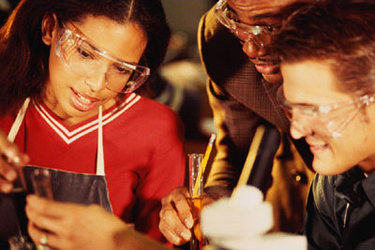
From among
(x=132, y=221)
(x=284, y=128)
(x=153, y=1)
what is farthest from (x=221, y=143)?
(x=153, y=1)

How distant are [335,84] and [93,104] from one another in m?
0.98

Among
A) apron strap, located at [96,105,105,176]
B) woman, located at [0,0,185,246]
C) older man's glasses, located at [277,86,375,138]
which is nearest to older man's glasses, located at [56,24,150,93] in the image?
woman, located at [0,0,185,246]

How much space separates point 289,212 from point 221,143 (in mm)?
576

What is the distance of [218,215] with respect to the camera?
1092 millimetres

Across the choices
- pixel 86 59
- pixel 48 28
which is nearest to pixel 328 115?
pixel 86 59

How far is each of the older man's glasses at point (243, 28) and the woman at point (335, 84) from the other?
392mm

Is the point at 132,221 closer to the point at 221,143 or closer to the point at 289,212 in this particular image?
the point at 221,143

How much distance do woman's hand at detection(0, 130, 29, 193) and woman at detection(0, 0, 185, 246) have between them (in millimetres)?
433

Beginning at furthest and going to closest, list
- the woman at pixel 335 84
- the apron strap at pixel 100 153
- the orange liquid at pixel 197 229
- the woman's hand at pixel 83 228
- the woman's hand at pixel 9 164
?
the apron strap at pixel 100 153 < the orange liquid at pixel 197 229 < the woman at pixel 335 84 < the woman's hand at pixel 9 164 < the woman's hand at pixel 83 228

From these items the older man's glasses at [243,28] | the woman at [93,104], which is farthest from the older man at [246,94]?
the woman at [93,104]

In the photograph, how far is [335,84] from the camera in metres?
1.63

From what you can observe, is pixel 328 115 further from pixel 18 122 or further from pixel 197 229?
pixel 18 122

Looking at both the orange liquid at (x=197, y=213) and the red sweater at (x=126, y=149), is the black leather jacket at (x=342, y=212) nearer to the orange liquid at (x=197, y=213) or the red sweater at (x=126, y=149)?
the orange liquid at (x=197, y=213)

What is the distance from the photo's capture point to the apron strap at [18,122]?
2188 millimetres
